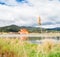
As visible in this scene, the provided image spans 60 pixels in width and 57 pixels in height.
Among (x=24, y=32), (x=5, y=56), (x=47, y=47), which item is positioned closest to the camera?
(x=24, y=32)

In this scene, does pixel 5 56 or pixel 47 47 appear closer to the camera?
pixel 5 56

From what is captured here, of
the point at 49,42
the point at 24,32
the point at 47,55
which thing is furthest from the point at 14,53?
the point at 49,42

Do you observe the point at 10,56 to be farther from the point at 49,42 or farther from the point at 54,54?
the point at 49,42

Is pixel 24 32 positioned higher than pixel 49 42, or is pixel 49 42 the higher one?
pixel 24 32

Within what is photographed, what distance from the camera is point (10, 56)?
8695mm

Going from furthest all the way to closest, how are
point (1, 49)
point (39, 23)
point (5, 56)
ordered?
point (1, 49) → point (5, 56) → point (39, 23)

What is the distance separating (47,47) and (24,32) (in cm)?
430

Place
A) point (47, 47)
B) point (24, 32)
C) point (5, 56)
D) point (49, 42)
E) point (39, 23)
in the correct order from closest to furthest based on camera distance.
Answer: point (39, 23) < point (24, 32) < point (5, 56) < point (47, 47) < point (49, 42)

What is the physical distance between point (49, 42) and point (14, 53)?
144 inches

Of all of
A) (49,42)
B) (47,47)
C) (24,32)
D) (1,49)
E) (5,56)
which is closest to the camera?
(24,32)

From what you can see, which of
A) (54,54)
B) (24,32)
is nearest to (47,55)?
(54,54)

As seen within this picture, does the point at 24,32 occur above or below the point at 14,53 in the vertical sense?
above

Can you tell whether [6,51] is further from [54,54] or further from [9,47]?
[54,54]

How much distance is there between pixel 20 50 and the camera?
968 cm
